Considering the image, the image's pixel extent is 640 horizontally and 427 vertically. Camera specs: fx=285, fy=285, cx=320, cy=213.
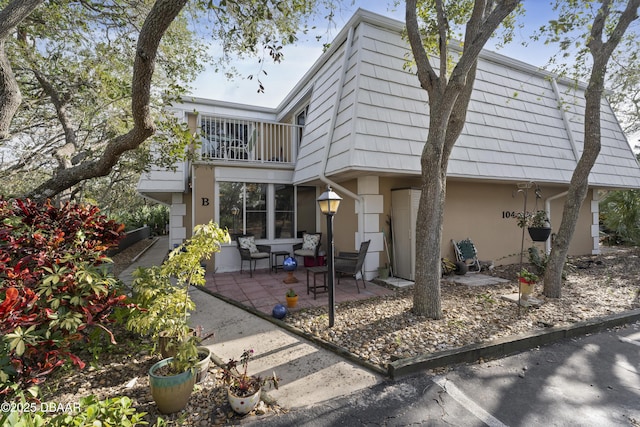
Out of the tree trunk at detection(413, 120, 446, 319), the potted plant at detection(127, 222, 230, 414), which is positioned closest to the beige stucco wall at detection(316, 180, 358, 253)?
the tree trunk at detection(413, 120, 446, 319)

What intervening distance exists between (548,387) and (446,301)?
2.26 meters

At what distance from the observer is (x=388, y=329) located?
389cm

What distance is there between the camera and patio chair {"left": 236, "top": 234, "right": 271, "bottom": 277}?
23.4 ft

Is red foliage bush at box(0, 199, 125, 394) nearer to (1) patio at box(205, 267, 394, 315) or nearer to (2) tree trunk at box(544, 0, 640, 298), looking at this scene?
(1) patio at box(205, 267, 394, 315)

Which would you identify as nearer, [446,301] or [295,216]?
[446,301]

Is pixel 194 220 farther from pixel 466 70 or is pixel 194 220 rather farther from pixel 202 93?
pixel 466 70

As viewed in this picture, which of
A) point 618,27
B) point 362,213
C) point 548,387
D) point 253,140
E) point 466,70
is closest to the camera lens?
point 548,387

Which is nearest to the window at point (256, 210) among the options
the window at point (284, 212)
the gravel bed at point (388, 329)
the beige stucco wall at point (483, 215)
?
the window at point (284, 212)

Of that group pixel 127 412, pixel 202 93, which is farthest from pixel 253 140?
pixel 127 412

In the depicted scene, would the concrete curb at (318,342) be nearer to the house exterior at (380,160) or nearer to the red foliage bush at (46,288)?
the red foliage bush at (46,288)

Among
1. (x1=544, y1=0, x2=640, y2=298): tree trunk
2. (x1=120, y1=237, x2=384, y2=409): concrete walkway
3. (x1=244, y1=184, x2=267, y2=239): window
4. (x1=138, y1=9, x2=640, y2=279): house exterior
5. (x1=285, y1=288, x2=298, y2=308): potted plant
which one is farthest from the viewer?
(x1=244, y1=184, x2=267, y2=239): window

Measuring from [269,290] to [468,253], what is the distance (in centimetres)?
509

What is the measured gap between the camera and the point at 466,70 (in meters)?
3.88

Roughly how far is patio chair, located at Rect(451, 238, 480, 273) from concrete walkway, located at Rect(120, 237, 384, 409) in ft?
17.0
